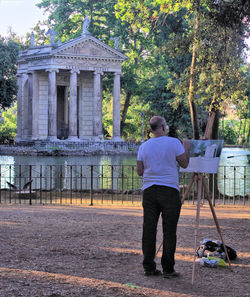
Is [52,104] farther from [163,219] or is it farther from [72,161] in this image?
[163,219]

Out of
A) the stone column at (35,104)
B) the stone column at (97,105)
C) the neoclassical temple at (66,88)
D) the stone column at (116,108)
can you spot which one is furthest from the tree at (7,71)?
the stone column at (116,108)

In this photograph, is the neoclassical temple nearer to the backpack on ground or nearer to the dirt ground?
the dirt ground

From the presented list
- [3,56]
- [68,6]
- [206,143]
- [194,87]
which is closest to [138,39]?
[68,6]

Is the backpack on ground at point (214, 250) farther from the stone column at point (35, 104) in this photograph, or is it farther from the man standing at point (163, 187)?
the stone column at point (35, 104)

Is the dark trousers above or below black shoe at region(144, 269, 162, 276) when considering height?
above

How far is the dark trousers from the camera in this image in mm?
6266

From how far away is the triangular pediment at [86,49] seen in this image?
50.5 m

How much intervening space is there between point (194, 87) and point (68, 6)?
4597 cm

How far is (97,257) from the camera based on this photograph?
7434 millimetres

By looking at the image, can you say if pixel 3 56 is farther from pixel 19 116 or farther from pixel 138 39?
pixel 138 39

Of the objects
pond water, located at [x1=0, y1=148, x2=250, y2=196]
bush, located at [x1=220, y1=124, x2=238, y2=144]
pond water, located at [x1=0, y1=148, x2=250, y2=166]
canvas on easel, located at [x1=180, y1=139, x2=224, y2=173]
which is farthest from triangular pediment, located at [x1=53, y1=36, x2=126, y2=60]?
bush, located at [x1=220, y1=124, x2=238, y2=144]

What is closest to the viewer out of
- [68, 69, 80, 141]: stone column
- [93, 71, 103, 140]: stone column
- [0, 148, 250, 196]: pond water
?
[0, 148, 250, 196]: pond water

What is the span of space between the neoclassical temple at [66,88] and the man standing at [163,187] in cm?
4382

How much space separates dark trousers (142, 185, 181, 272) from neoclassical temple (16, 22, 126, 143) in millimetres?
43819
